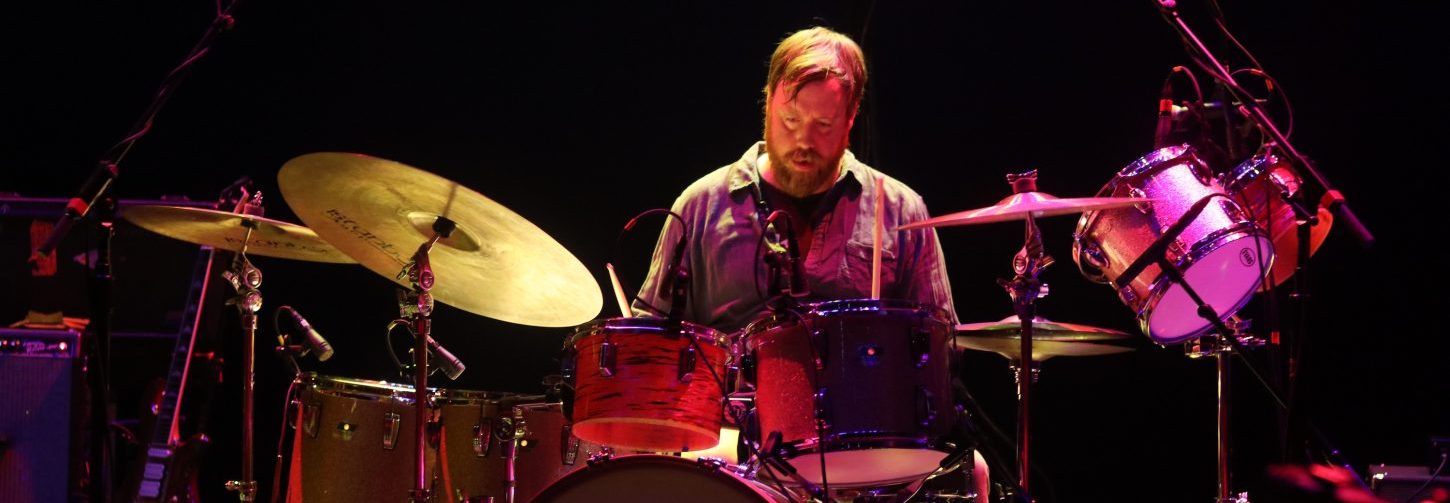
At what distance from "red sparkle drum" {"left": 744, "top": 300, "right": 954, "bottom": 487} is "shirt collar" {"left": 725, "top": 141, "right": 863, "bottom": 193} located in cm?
110

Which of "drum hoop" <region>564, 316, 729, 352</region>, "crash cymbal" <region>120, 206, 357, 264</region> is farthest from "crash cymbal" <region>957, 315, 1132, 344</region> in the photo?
"crash cymbal" <region>120, 206, 357, 264</region>

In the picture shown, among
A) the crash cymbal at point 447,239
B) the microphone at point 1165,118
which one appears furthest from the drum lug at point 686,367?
the microphone at point 1165,118

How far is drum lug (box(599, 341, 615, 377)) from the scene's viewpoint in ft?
8.80

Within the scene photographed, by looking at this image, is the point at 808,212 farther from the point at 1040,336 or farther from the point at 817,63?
the point at 1040,336

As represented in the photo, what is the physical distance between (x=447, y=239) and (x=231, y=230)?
2.49 feet

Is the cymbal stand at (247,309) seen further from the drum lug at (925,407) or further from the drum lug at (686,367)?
the drum lug at (925,407)

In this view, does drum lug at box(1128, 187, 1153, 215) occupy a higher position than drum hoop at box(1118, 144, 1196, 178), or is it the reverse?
drum hoop at box(1118, 144, 1196, 178)

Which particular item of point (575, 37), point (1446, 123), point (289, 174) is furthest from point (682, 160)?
point (1446, 123)

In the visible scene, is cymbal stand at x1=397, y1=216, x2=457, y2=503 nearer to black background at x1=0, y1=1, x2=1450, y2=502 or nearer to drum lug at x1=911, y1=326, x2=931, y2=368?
drum lug at x1=911, y1=326, x2=931, y2=368

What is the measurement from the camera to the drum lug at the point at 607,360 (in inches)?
106

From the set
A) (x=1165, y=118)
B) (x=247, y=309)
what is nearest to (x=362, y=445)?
(x=247, y=309)

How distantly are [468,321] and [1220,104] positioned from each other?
9.51 feet

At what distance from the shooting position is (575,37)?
4734 mm

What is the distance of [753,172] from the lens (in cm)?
388
